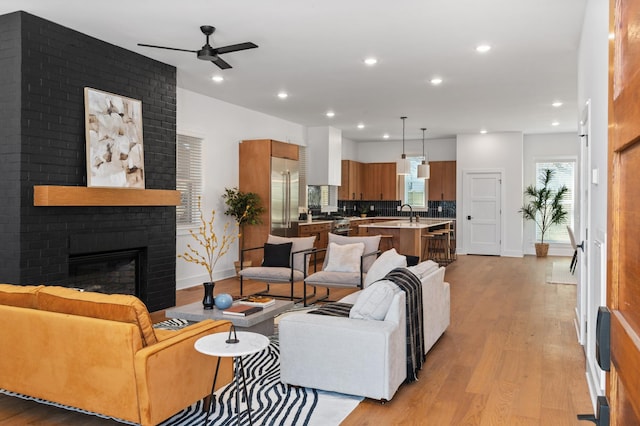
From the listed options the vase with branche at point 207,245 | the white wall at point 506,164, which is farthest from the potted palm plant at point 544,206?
the vase with branche at point 207,245

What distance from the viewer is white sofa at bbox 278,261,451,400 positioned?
3186mm

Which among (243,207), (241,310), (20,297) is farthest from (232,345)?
(243,207)

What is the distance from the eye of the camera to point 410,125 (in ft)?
34.9

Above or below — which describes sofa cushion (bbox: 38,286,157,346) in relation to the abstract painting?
below

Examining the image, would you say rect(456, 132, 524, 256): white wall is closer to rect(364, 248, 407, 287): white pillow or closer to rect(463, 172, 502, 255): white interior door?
rect(463, 172, 502, 255): white interior door

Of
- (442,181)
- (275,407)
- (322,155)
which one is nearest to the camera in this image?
(275,407)

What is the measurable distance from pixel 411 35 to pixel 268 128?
497cm

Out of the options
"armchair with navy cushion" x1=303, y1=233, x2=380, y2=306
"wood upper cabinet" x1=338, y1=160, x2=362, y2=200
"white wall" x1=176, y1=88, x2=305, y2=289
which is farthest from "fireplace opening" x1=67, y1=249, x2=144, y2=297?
"wood upper cabinet" x1=338, y1=160, x2=362, y2=200

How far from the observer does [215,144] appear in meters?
8.04

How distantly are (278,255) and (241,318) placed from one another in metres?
2.41

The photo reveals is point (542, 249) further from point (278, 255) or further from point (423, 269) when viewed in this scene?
point (423, 269)

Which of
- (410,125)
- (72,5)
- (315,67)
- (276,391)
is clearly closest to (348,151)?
(410,125)

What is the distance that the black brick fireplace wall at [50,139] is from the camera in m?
4.34

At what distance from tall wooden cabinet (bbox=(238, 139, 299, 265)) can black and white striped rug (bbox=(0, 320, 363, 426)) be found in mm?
4797
